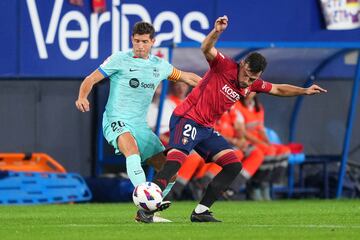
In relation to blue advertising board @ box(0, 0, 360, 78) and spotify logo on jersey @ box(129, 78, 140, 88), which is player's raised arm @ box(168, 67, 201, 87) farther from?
blue advertising board @ box(0, 0, 360, 78)

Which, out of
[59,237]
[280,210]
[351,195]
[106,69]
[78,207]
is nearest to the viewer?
[59,237]

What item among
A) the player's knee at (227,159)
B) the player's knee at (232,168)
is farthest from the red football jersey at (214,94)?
the player's knee at (232,168)

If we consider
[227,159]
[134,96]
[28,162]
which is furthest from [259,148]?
[227,159]

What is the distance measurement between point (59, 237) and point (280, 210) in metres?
5.49

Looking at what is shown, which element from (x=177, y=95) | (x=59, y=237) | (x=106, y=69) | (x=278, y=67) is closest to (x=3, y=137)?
(x=177, y=95)

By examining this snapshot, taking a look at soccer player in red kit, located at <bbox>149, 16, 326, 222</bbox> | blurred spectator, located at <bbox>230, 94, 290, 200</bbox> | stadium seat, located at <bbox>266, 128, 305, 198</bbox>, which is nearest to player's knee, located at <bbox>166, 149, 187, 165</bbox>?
soccer player in red kit, located at <bbox>149, 16, 326, 222</bbox>

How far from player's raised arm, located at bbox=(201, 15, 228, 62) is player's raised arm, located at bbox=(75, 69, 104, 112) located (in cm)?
119

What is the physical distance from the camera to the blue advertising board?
1830 centimetres

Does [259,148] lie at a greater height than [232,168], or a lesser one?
lesser

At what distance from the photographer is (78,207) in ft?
55.0

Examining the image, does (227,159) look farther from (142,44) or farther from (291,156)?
(291,156)

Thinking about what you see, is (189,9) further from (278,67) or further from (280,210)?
(280,210)

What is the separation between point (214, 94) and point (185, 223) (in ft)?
4.29

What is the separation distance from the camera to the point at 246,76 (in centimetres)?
1253
